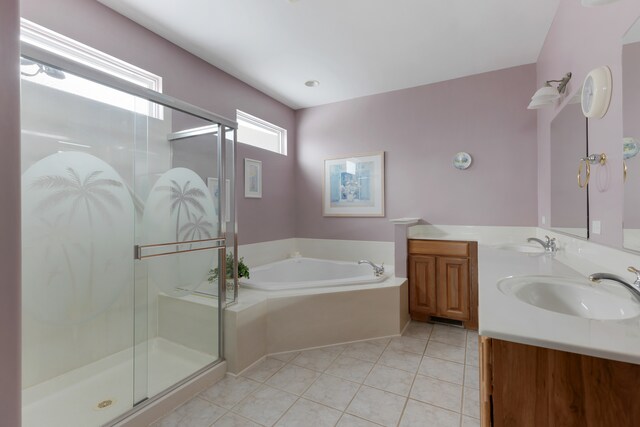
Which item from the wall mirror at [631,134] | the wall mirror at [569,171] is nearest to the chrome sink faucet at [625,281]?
the wall mirror at [631,134]

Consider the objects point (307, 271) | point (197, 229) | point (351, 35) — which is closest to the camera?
point (197, 229)

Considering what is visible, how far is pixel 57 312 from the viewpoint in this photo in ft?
5.16

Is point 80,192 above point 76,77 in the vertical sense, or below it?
below

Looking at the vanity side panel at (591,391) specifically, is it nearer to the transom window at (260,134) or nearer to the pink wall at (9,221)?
the pink wall at (9,221)

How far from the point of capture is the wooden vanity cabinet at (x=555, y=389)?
2.31 feet

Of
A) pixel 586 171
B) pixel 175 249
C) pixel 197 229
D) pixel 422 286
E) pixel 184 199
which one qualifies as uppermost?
pixel 586 171

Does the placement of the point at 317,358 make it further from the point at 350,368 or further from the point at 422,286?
the point at 422,286

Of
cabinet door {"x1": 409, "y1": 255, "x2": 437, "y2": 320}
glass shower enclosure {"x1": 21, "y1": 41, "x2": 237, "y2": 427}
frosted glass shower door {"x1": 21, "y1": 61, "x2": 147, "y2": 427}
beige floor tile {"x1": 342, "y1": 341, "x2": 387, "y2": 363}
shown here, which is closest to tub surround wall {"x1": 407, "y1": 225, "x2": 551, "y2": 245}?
cabinet door {"x1": 409, "y1": 255, "x2": 437, "y2": 320}

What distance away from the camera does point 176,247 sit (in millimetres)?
1910

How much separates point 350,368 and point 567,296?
145cm

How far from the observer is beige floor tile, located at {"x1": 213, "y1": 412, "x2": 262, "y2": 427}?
5.20 ft

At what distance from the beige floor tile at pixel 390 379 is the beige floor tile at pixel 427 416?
138mm

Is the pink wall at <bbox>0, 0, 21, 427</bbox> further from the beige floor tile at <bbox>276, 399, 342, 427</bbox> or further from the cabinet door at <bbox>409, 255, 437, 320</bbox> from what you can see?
the cabinet door at <bbox>409, 255, 437, 320</bbox>

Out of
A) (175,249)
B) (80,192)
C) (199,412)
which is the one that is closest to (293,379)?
(199,412)
